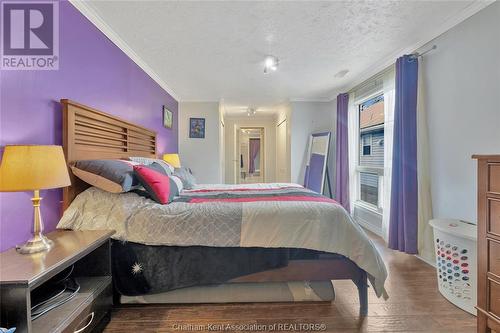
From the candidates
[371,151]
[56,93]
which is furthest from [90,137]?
[371,151]

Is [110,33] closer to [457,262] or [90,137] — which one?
[90,137]

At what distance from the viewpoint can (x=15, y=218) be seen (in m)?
1.33

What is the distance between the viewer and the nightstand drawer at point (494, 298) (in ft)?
4.18

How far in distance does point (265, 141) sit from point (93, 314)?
19.1ft

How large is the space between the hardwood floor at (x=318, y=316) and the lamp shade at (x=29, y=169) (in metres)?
1.05

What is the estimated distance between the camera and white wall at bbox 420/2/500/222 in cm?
180

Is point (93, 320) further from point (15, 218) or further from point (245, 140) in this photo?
point (245, 140)

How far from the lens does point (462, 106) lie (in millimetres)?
2043

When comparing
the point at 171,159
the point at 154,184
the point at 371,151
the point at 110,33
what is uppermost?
the point at 110,33

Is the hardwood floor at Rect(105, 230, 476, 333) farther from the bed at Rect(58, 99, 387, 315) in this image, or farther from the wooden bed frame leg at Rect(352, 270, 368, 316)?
the bed at Rect(58, 99, 387, 315)

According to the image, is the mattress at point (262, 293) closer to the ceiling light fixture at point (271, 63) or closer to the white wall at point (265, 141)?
the ceiling light fixture at point (271, 63)

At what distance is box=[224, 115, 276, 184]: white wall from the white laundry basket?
16.3 ft

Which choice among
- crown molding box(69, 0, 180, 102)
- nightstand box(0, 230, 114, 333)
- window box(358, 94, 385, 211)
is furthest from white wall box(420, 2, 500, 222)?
crown molding box(69, 0, 180, 102)
